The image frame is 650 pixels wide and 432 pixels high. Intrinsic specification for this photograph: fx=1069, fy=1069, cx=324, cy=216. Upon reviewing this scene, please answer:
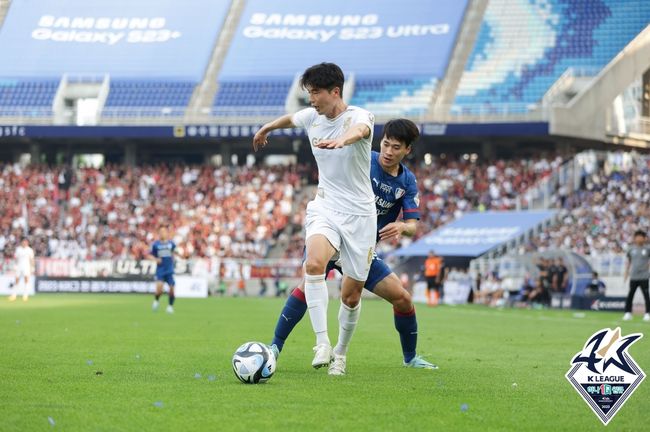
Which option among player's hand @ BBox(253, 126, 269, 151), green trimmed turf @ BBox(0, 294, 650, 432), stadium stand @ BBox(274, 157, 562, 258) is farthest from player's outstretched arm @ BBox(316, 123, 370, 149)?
stadium stand @ BBox(274, 157, 562, 258)

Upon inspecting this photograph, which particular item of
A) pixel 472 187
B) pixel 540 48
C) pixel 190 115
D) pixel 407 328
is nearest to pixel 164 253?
pixel 407 328

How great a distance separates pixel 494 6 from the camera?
183 ft

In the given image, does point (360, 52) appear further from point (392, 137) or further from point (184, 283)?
point (392, 137)

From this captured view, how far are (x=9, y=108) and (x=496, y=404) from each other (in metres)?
51.9

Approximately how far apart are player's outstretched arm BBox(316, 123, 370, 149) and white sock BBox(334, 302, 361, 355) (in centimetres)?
191

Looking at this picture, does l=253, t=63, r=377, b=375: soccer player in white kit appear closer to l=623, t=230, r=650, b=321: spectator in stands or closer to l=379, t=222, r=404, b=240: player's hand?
l=379, t=222, r=404, b=240: player's hand

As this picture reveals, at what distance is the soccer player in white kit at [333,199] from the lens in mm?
9555

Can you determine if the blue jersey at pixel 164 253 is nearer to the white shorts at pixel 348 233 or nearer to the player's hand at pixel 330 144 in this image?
the white shorts at pixel 348 233

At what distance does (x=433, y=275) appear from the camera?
34.9m

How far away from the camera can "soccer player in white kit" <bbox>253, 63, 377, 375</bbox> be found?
9555mm

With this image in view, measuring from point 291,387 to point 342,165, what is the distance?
6.96 feet

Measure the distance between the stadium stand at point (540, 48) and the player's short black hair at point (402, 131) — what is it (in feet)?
135

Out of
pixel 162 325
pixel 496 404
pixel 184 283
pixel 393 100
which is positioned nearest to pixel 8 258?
pixel 184 283

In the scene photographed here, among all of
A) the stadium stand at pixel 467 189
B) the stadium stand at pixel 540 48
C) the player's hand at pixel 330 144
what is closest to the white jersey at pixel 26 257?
the stadium stand at pixel 467 189
